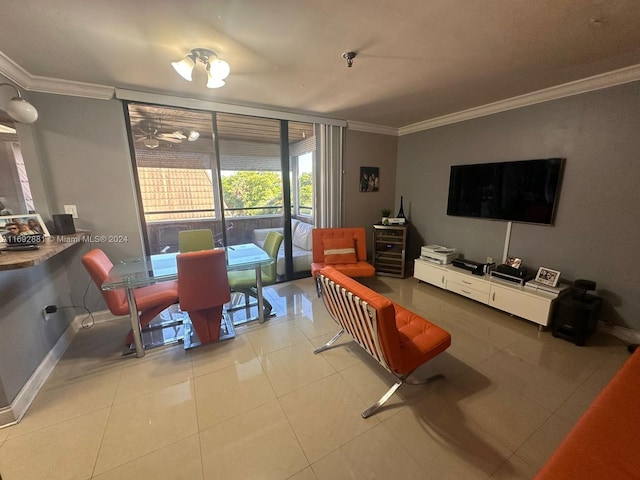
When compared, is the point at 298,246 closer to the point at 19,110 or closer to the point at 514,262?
the point at 514,262

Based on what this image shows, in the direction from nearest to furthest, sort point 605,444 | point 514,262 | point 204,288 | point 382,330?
point 605,444 < point 382,330 < point 204,288 < point 514,262

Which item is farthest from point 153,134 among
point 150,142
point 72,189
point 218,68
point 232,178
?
point 218,68

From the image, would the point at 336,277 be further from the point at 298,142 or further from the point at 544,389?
the point at 298,142

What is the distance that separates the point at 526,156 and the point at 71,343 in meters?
5.25

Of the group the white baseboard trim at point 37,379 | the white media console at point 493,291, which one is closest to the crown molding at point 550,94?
the white media console at point 493,291

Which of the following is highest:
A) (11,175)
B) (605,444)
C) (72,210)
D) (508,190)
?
(11,175)

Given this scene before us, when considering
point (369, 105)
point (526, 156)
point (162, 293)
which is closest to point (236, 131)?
point (369, 105)

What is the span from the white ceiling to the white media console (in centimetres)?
210

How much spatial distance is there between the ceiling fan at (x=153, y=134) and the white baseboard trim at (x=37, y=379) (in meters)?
2.31

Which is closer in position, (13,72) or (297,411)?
(297,411)

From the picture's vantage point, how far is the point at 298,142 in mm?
4746

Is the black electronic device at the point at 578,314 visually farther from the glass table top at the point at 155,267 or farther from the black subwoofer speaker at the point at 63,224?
the black subwoofer speaker at the point at 63,224

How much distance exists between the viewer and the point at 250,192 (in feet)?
14.9

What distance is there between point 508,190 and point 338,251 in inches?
90.0
